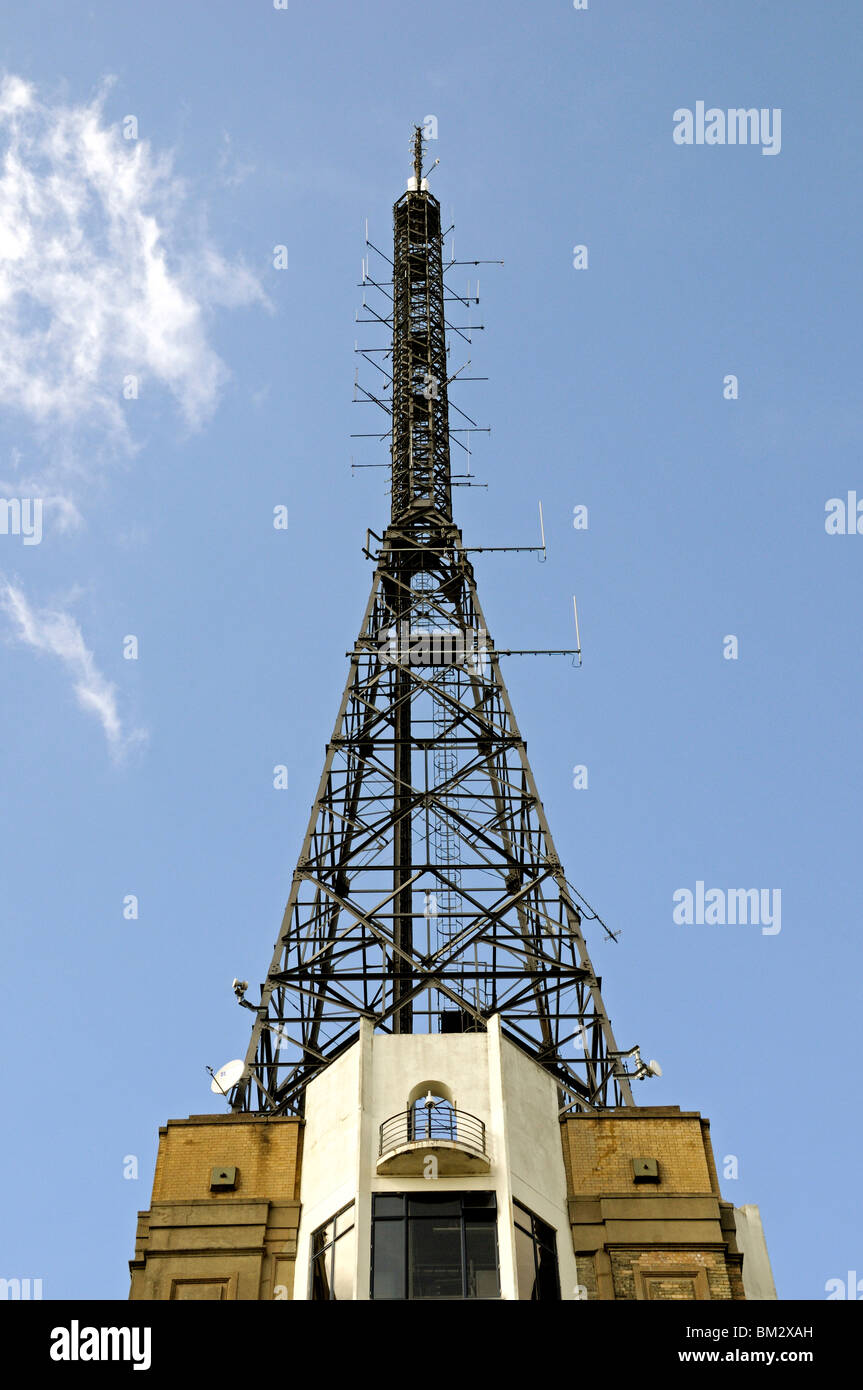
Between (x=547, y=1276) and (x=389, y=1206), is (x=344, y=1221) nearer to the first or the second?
(x=389, y=1206)

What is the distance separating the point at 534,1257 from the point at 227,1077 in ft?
28.9

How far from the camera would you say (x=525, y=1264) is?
106 ft

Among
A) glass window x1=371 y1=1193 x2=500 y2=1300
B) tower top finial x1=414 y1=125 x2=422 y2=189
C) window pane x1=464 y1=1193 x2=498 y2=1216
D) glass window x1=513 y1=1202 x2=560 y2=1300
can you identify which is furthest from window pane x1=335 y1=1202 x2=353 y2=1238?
tower top finial x1=414 y1=125 x2=422 y2=189

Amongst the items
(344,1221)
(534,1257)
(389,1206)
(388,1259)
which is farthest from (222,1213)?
(534,1257)

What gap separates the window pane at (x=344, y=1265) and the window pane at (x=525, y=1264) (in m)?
3.27

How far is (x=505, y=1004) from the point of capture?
41562mm

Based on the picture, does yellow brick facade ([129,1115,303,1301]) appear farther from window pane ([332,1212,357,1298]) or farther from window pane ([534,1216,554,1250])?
window pane ([534,1216,554,1250])

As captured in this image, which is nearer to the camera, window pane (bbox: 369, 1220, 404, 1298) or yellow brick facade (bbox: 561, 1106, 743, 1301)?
window pane (bbox: 369, 1220, 404, 1298)

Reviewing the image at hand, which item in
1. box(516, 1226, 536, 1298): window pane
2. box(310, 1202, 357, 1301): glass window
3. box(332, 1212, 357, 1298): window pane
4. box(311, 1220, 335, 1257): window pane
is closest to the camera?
box(332, 1212, 357, 1298): window pane

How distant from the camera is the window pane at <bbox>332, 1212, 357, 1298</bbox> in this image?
31562 millimetres

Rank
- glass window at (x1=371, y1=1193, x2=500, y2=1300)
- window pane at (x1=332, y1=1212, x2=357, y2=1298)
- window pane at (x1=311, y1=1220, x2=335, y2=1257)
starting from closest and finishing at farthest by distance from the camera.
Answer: glass window at (x1=371, y1=1193, x2=500, y2=1300) → window pane at (x1=332, y1=1212, x2=357, y2=1298) → window pane at (x1=311, y1=1220, x2=335, y2=1257)
